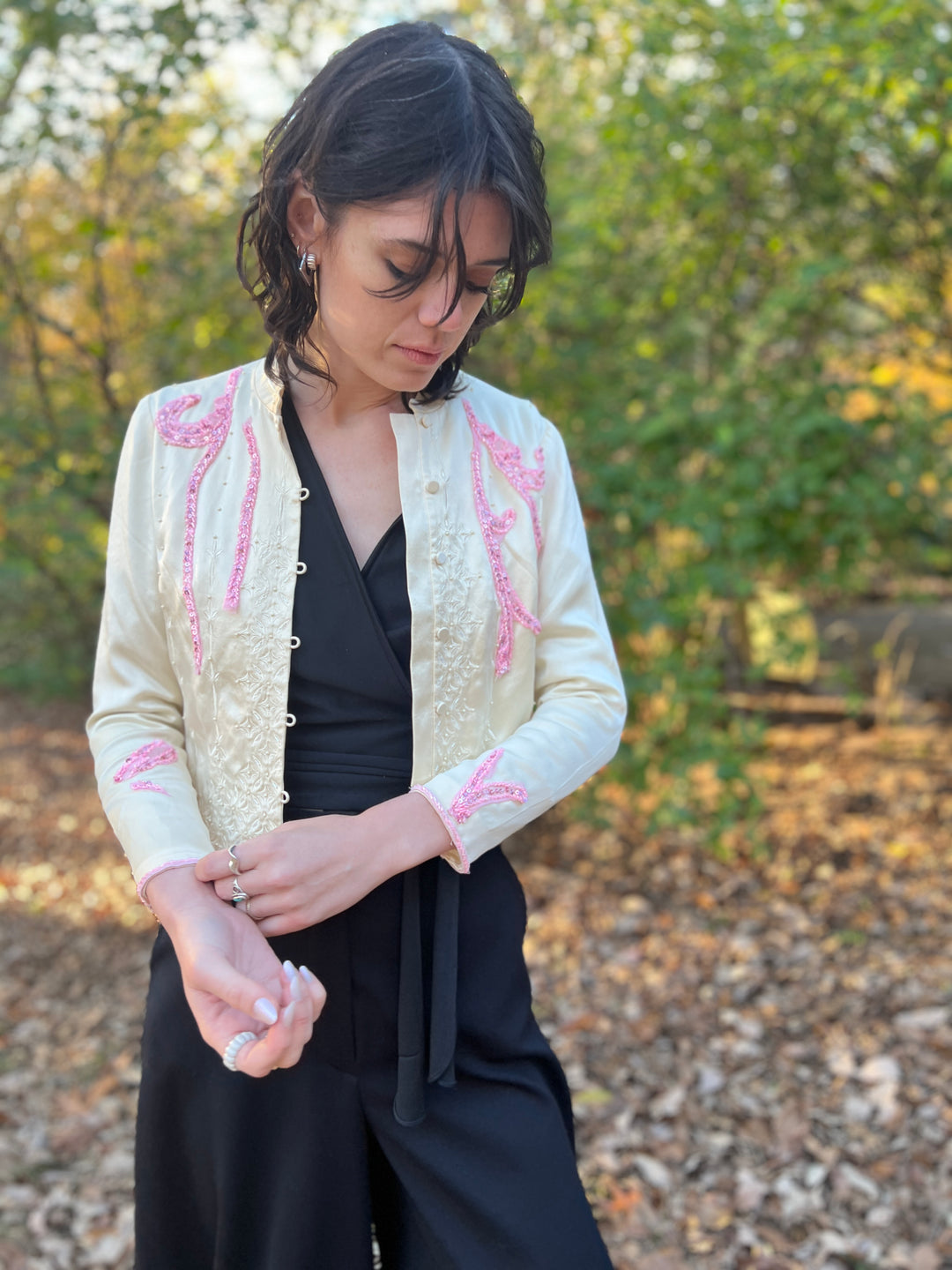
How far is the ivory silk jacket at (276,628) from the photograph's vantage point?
56.9 inches

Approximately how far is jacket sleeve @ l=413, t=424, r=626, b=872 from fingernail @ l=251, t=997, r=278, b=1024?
1.01 ft

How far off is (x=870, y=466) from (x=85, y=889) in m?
3.79

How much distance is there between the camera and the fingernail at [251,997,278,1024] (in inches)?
45.7

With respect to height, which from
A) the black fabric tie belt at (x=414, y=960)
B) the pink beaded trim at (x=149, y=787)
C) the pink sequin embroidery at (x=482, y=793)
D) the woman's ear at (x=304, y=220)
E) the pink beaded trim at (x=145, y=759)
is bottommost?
the black fabric tie belt at (x=414, y=960)

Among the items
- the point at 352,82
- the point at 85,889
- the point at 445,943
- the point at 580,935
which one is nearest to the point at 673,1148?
the point at 580,935

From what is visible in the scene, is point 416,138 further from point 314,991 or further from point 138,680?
point 314,991

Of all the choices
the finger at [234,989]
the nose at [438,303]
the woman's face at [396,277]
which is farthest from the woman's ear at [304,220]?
the finger at [234,989]

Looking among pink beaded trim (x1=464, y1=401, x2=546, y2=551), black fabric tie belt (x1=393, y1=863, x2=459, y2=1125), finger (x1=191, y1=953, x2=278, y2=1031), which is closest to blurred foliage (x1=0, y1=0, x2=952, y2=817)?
pink beaded trim (x1=464, y1=401, x2=546, y2=551)

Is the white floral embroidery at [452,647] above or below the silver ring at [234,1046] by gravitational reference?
above

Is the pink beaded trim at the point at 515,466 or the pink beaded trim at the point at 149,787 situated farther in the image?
the pink beaded trim at the point at 515,466

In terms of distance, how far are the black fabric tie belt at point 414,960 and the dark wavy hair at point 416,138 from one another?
63cm

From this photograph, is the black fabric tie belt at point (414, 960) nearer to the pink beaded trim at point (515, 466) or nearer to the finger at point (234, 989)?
the finger at point (234, 989)

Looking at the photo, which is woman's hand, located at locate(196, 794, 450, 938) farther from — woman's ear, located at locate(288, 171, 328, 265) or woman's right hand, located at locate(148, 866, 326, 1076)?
woman's ear, located at locate(288, 171, 328, 265)

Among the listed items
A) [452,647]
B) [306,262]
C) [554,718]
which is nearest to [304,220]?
[306,262]
